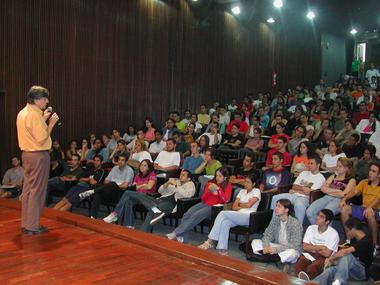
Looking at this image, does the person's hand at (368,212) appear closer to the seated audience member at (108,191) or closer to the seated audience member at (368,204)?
the seated audience member at (368,204)

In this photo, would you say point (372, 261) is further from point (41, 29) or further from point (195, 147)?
point (41, 29)

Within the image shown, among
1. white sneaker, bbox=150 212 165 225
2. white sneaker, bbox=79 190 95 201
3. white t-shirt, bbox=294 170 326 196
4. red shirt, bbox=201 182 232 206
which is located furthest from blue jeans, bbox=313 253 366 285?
white sneaker, bbox=79 190 95 201

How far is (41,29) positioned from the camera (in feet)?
27.2

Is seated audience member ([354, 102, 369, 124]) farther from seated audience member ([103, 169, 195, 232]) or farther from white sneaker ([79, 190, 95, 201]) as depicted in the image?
white sneaker ([79, 190, 95, 201])

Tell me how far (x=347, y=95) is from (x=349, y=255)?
25.8 feet

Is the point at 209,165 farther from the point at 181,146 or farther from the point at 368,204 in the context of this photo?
the point at 368,204

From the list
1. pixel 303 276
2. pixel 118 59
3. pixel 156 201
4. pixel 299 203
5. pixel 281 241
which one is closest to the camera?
pixel 303 276

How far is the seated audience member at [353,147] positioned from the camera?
6.22m

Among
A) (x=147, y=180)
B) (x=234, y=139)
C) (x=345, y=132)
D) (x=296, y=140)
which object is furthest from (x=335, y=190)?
(x=234, y=139)

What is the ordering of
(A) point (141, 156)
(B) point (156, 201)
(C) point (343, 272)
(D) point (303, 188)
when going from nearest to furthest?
(C) point (343, 272), (D) point (303, 188), (B) point (156, 201), (A) point (141, 156)

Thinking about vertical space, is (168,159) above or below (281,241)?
above

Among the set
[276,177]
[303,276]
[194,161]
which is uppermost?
[194,161]

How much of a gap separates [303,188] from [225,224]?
1.09 meters

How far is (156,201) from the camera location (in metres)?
5.20
